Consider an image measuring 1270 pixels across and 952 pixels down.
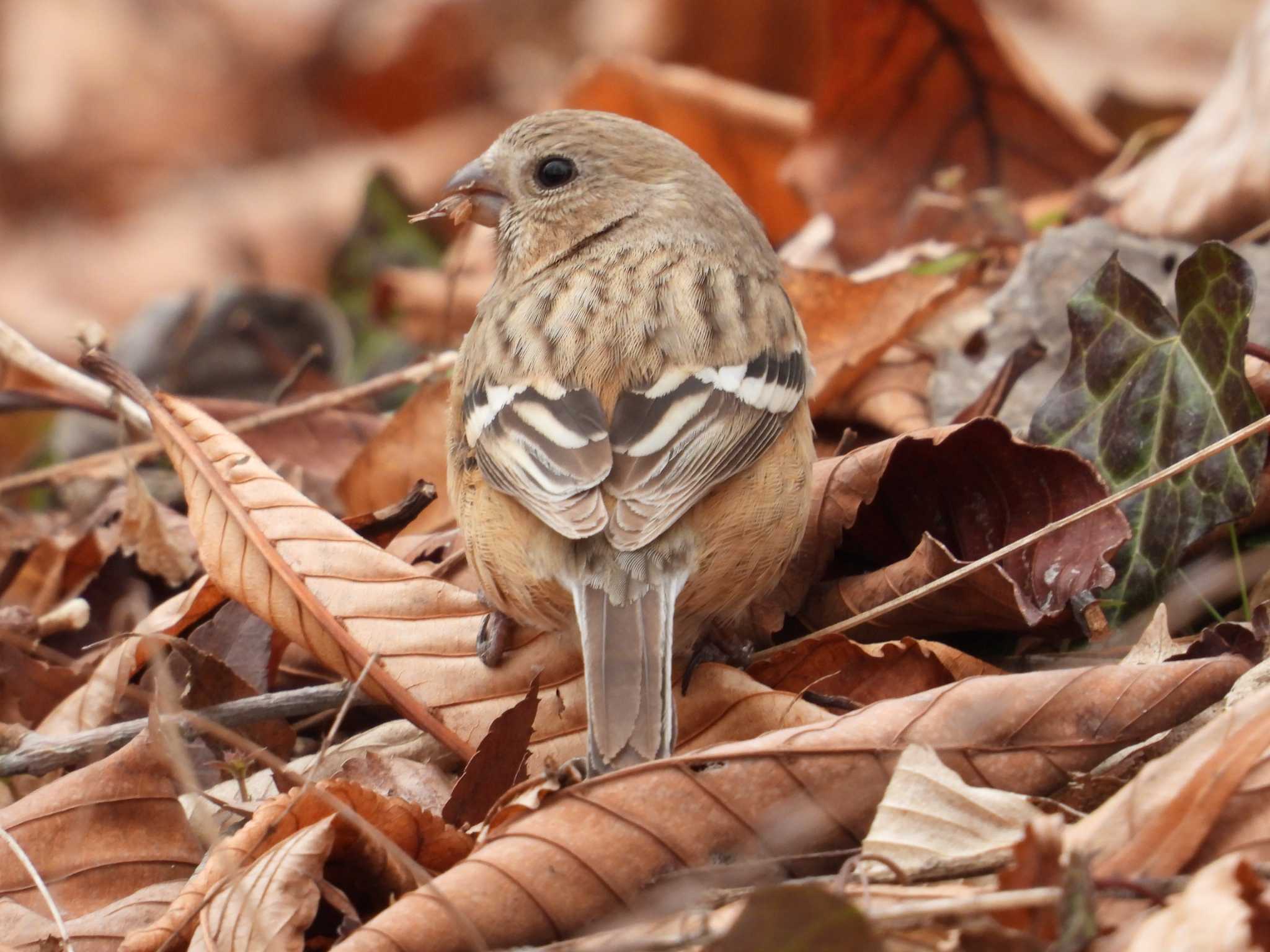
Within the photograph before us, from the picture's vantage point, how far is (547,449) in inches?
141

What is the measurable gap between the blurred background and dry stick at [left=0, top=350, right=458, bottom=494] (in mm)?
243

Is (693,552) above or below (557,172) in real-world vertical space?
below

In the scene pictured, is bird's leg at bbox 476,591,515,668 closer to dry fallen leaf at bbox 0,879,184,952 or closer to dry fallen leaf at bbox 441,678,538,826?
dry fallen leaf at bbox 441,678,538,826

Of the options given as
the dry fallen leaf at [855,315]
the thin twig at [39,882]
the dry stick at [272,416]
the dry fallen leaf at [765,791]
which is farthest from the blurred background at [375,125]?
the dry fallen leaf at [765,791]

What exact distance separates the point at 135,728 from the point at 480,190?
1890 millimetres

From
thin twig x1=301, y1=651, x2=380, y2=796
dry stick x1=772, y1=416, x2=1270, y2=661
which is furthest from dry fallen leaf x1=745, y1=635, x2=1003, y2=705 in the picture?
thin twig x1=301, y1=651, x2=380, y2=796

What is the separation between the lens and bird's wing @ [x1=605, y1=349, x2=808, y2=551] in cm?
344

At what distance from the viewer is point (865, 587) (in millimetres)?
3783

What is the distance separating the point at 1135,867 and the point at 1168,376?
175cm

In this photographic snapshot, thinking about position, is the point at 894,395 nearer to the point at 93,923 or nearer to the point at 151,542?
the point at 151,542

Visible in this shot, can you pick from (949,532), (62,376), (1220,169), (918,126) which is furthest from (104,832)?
(918,126)

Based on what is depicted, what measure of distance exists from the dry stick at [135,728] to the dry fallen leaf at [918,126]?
362cm

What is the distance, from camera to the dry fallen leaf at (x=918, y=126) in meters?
6.63

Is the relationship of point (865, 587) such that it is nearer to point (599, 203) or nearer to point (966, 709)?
point (966, 709)
